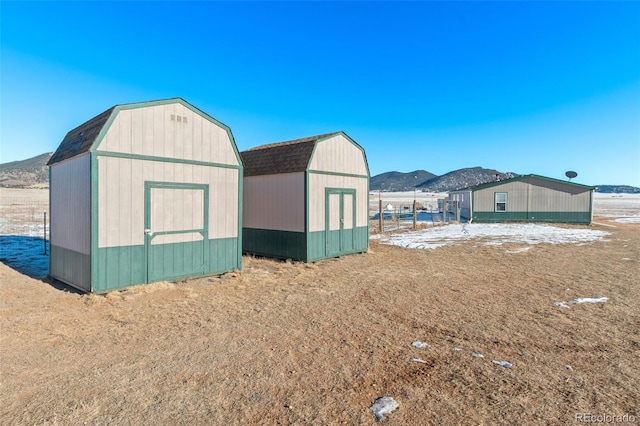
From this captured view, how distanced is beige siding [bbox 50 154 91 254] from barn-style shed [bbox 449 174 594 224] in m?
26.9

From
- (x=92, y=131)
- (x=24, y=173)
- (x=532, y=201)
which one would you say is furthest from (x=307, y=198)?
(x=24, y=173)

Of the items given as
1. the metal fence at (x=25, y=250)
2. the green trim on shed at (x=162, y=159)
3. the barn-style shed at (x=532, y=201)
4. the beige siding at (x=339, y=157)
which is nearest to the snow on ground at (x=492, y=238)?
the beige siding at (x=339, y=157)

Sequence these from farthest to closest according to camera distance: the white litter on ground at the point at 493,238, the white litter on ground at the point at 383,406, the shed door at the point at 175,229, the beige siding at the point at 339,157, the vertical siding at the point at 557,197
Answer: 1. the vertical siding at the point at 557,197
2. the white litter on ground at the point at 493,238
3. the beige siding at the point at 339,157
4. the shed door at the point at 175,229
5. the white litter on ground at the point at 383,406

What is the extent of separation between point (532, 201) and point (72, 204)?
28.5 meters

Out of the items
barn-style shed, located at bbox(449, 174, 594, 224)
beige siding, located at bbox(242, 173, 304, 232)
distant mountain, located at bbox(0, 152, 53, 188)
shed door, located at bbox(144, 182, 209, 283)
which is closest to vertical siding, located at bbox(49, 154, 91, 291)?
shed door, located at bbox(144, 182, 209, 283)

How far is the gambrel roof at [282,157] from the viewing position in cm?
1162

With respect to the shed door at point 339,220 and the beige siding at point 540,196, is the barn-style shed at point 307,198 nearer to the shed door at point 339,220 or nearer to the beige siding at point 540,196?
the shed door at point 339,220

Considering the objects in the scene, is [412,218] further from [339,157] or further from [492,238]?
[339,157]

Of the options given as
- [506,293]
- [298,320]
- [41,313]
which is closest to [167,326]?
[298,320]

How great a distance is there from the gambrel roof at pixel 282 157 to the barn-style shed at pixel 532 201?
19544 mm

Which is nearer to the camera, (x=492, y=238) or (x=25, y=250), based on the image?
(x=25, y=250)

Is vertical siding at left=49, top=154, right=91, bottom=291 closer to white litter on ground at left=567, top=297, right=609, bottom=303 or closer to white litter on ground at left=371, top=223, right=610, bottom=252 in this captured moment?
white litter on ground at left=567, top=297, right=609, bottom=303

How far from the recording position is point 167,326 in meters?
5.61

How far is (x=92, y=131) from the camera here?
7.63 m
